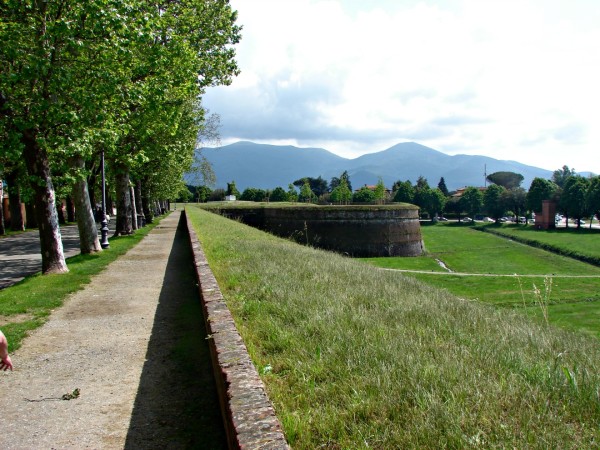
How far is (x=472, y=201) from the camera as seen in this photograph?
100312mm

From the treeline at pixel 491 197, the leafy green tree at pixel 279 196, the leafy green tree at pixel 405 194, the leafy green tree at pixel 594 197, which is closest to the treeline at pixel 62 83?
the treeline at pixel 491 197

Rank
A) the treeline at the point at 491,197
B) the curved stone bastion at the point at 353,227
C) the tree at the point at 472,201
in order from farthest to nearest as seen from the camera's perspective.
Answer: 1. the tree at the point at 472,201
2. the treeline at the point at 491,197
3. the curved stone bastion at the point at 353,227

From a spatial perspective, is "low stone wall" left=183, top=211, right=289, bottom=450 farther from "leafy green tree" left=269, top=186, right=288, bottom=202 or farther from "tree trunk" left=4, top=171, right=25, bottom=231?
"leafy green tree" left=269, top=186, right=288, bottom=202

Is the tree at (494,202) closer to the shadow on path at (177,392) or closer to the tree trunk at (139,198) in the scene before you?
the tree trunk at (139,198)

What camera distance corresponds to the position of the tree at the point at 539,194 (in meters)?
77.6

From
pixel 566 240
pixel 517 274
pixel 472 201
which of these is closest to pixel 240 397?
pixel 517 274

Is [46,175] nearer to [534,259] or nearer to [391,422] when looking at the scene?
[391,422]

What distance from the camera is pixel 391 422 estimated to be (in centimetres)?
290

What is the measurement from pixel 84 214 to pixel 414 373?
1506 centimetres

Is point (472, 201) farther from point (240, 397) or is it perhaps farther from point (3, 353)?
point (3, 353)

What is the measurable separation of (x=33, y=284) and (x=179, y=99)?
8.96 meters

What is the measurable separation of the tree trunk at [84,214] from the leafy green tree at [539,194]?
74365mm

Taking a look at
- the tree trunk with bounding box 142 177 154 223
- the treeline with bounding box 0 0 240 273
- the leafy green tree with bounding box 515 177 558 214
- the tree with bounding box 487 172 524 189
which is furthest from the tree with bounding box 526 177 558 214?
the tree with bounding box 487 172 524 189

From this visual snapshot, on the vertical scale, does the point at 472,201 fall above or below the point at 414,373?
below
